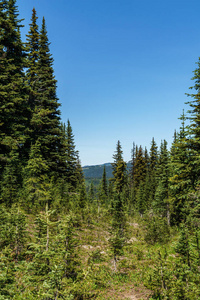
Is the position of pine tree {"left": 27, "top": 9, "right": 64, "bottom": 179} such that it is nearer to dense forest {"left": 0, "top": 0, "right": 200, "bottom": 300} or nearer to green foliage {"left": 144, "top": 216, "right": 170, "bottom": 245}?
dense forest {"left": 0, "top": 0, "right": 200, "bottom": 300}

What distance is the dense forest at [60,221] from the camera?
16.2 feet

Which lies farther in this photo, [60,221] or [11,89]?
[11,89]

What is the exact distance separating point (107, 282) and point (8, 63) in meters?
20.7

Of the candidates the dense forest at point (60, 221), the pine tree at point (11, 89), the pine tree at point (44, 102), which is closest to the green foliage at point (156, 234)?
the dense forest at point (60, 221)

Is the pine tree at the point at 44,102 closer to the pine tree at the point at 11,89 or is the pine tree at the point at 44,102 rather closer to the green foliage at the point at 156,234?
the pine tree at the point at 11,89

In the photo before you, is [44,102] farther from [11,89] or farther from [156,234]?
[156,234]

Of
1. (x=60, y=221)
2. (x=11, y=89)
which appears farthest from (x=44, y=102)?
(x=60, y=221)

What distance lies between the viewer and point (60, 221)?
5.10 meters

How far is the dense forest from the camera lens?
4.93 metres

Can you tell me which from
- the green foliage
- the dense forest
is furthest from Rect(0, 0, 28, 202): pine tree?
the green foliage

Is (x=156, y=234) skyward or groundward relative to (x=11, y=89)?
groundward

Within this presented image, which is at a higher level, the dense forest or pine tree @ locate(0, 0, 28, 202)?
pine tree @ locate(0, 0, 28, 202)

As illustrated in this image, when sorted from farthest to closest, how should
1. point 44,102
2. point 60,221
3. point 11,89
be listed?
point 44,102 < point 11,89 < point 60,221

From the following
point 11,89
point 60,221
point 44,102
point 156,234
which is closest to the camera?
point 60,221
